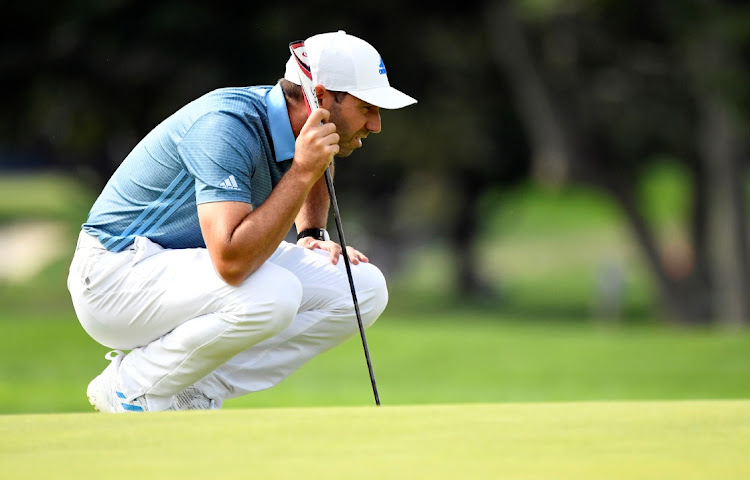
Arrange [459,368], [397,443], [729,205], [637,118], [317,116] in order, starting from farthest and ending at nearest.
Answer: [637,118]
[729,205]
[459,368]
[317,116]
[397,443]

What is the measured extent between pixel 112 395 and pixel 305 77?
4.26 feet

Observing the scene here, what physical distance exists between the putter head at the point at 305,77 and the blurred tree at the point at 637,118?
11.7 m

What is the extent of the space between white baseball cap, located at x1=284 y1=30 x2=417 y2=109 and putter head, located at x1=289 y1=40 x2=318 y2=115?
0.7 inches

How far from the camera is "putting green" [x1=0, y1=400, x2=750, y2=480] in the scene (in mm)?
2670

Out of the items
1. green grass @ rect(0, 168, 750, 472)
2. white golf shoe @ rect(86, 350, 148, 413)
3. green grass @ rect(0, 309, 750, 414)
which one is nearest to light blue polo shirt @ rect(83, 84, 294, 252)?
white golf shoe @ rect(86, 350, 148, 413)

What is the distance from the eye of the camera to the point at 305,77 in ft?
13.9

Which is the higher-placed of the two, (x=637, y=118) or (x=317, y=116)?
(x=317, y=116)

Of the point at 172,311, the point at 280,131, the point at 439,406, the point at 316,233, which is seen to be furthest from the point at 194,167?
the point at 439,406

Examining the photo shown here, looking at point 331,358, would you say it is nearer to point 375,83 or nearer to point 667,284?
point 667,284

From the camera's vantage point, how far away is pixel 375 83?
4328 millimetres

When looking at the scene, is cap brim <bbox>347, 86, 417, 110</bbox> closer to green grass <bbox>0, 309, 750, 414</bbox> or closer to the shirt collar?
the shirt collar

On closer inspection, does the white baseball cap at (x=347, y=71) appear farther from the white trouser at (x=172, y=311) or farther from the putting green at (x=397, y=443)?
the putting green at (x=397, y=443)

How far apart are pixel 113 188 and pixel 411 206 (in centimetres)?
2842

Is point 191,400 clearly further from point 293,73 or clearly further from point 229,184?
point 293,73
